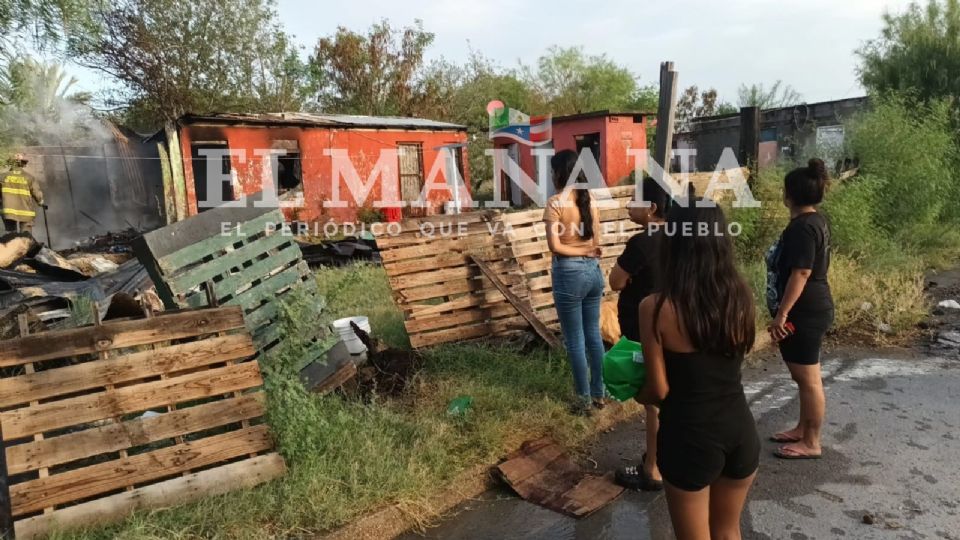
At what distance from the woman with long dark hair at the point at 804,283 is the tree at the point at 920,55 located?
13160mm

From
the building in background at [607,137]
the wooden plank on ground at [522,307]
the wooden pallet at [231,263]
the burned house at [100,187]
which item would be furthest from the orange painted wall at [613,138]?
the wooden pallet at [231,263]

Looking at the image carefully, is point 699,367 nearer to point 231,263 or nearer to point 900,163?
point 231,263

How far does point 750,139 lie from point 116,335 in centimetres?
797

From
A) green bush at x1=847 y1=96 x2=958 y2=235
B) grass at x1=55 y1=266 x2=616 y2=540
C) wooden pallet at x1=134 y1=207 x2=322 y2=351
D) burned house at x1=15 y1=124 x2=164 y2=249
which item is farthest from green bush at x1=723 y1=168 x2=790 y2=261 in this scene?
burned house at x1=15 y1=124 x2=164 y2=249

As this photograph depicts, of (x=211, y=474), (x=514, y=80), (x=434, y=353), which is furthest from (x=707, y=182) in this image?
(x=514, y=80)

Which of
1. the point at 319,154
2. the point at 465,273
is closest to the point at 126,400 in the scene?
the point at 465,273

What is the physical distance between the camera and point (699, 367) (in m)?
1.98

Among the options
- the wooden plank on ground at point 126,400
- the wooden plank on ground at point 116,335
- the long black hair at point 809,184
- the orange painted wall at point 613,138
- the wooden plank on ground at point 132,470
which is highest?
the orange painted wall at point 613,138

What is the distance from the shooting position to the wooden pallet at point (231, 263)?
3906 millimetres

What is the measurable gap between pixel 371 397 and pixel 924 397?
420 centimetres

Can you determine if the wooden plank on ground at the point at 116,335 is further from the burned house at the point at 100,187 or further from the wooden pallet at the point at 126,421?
the burned house at the point at 100,187

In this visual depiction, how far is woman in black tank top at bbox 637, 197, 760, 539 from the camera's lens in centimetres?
196

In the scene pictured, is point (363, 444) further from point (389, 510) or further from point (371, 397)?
point (371, 397)

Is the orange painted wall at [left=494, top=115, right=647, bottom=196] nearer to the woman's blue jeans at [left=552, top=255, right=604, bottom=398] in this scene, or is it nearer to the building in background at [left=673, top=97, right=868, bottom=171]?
the building in background at [left=673, top=97, right=868, bottom=171]
